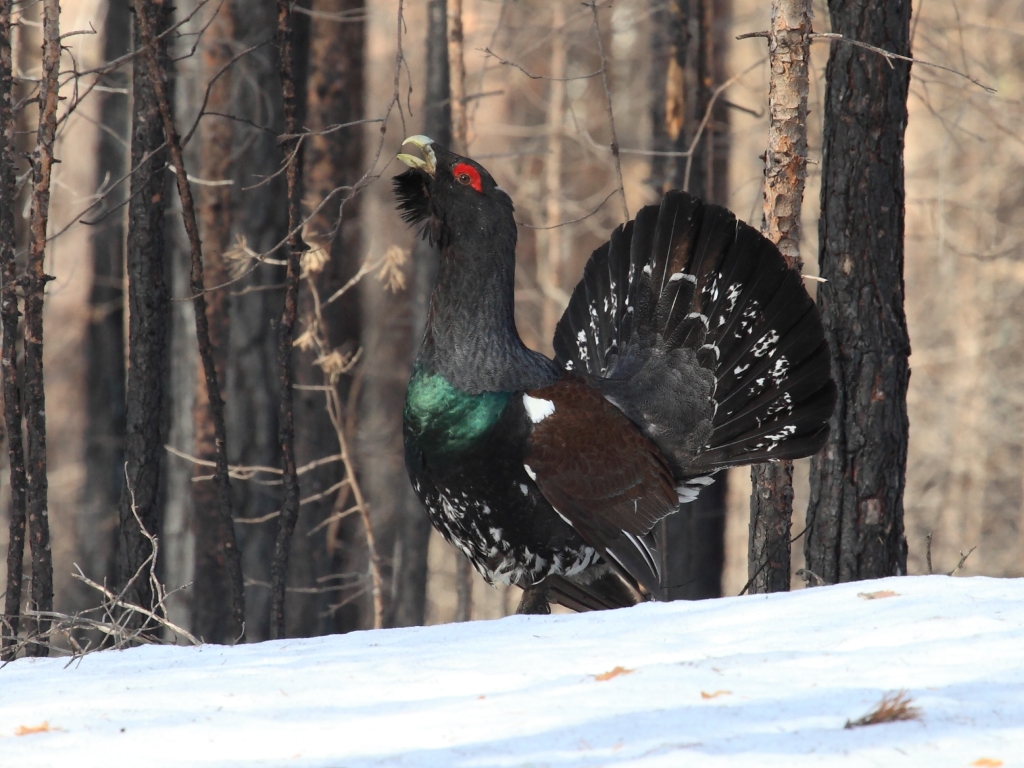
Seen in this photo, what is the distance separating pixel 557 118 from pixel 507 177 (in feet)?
9.83

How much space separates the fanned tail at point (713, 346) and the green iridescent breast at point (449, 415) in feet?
3.14

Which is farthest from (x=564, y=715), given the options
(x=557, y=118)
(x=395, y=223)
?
(x=395, y=223)

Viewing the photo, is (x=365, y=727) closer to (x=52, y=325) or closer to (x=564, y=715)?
(x=564, y=715)

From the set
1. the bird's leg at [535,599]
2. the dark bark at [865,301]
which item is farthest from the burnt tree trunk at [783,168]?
the bird's leg at [535,599]

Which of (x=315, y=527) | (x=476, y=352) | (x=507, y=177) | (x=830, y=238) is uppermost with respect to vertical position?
(x=507, y=177)

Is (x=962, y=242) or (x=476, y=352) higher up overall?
(x=962, y=242)

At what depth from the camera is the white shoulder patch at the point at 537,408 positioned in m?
4.96

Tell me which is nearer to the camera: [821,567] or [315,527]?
[821,567]

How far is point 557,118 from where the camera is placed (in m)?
16.5

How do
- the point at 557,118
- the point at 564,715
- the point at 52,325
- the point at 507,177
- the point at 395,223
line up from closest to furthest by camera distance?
the point at 564,715 → the point at 557,118 → the point at 507,177 → the point at 395,223 → the point at 52,325

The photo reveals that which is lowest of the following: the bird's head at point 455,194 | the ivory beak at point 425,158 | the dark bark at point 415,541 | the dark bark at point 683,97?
the dark bark at point 415,541

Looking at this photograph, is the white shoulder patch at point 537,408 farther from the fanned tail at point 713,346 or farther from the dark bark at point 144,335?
the dark bark at point 144,335

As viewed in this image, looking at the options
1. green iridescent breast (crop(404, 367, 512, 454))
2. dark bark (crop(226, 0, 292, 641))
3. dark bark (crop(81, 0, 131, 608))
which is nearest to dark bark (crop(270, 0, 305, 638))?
green iridescent breast (crop(404, 367, 512, 454))

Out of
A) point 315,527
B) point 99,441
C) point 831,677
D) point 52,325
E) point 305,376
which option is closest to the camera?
point 831,677
